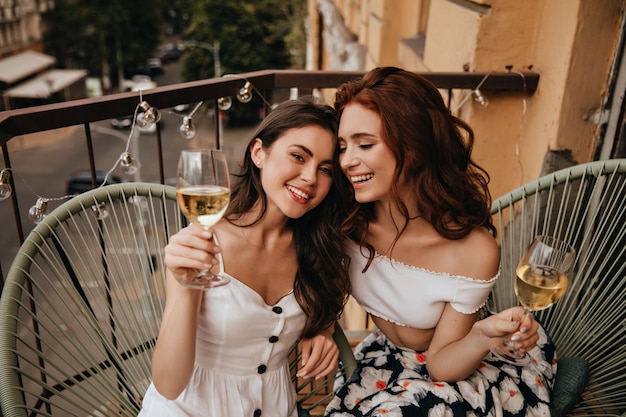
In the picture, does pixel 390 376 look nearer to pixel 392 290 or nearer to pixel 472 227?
pixel 392 290

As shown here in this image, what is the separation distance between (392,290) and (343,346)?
0.82 feet

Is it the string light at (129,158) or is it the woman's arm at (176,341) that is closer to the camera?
the woman's arm at (176,341)

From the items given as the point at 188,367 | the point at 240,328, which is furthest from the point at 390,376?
the point at 188,367

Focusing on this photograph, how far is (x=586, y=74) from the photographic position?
2270mm

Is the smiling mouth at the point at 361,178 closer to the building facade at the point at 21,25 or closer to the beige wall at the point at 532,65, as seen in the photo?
the beige wall at the point at 532,65

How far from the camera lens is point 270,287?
1.69 m

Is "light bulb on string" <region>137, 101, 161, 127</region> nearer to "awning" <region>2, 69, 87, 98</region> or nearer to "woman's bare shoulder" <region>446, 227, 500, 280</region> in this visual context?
"woman's bare shoulder" <region>446, 227, 500, 280</region>

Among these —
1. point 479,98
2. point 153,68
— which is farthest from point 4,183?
point 153,68

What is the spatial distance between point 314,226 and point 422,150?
0.42 metres

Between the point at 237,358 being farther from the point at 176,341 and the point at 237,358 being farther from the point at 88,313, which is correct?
the point at 88,313

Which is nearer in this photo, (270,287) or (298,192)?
(298,192)

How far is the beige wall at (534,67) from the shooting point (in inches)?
88.0

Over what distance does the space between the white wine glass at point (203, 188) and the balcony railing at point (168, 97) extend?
0.67m

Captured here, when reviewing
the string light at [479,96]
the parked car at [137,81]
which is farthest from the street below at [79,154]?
the string light at [479,96]
